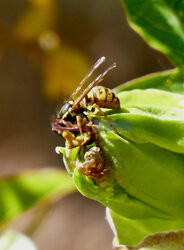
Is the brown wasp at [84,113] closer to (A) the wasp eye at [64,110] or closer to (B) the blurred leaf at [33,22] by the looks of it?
(A) the wasp eye at [64,110]

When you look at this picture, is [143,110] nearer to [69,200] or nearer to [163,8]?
[163,8]

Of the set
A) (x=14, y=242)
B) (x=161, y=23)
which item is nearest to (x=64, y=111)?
(x=161, y=23)

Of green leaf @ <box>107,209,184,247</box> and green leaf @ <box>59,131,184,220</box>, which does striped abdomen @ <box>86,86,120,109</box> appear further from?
green leaf @ <box>107,209,184,247</box>

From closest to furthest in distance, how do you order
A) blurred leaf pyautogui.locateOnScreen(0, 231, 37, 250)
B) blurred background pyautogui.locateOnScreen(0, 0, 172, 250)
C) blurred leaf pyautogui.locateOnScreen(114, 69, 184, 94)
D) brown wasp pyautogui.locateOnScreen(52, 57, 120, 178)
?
1. brown wasp pyautogui.locateOnScreen(52, 57, 120, 178)
2. blurred leaf pyautogui.locateOnScreen(114, 69, 184, 94)
3. blurred leaf pyautogui.locateOnScreen(0, 231, 37, 250)
4. blurred background pyautogui.locateOnScreen(0, 0, 172, 250)

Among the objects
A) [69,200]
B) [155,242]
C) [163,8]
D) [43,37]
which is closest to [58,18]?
[43,37]

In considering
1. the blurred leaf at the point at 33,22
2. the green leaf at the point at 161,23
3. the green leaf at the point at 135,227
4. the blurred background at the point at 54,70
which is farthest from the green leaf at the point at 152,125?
the blurred leaf at the point at 33,22

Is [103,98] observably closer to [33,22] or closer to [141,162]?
[141,162]

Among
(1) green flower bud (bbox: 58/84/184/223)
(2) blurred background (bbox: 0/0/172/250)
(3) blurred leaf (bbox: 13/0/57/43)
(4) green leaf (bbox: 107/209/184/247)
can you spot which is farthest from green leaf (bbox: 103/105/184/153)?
(3) blurred leaf (bbox: 13/0/57/43)
